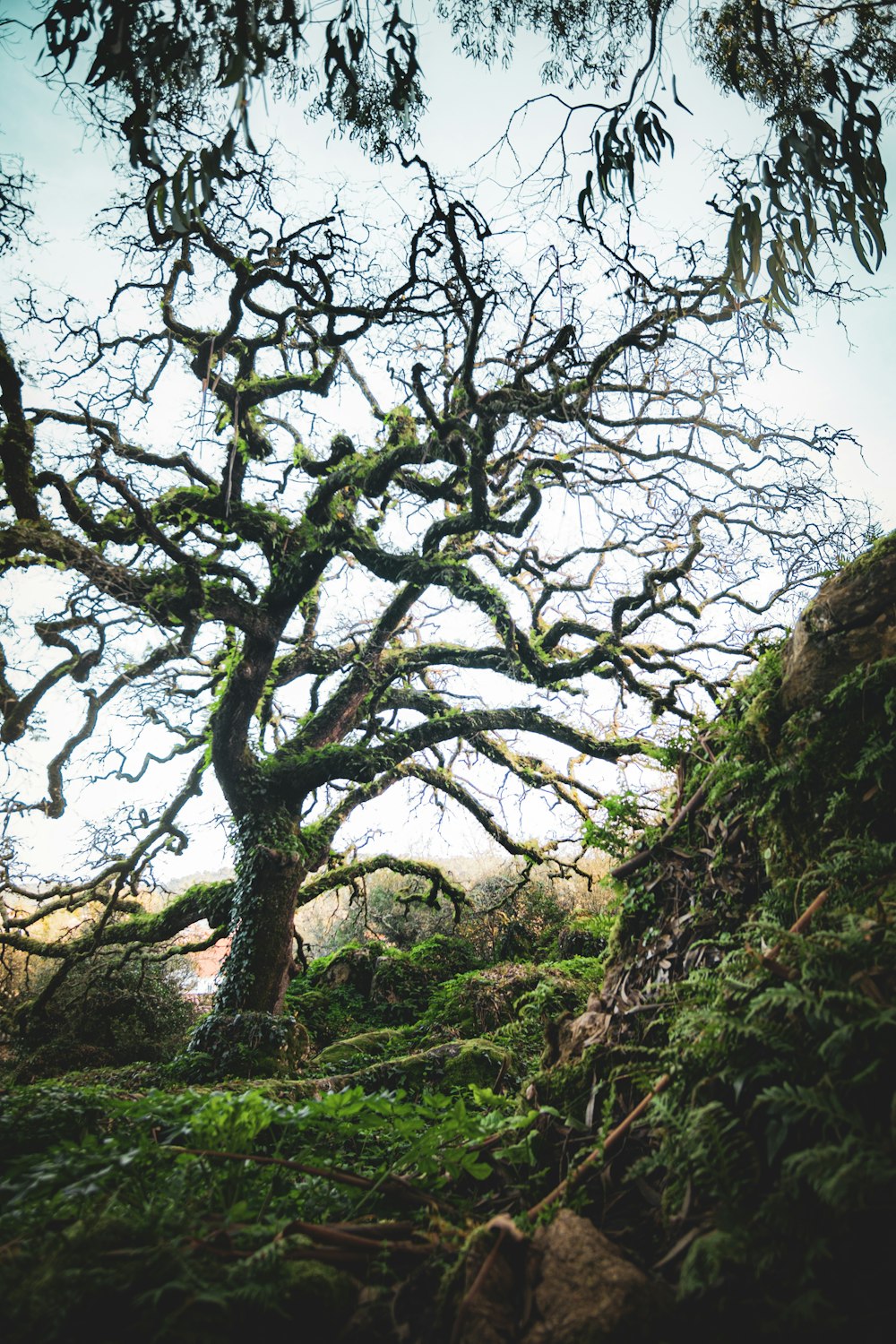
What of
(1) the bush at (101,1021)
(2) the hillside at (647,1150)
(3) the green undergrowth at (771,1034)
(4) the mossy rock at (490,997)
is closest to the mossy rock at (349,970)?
(1) the bush at (101,1021)

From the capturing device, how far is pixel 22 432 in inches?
232

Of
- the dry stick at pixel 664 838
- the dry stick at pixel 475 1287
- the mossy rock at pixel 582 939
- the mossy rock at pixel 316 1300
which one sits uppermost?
the dry stick at pixel 664 838

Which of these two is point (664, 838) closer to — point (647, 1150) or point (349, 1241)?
point (647, 1150)

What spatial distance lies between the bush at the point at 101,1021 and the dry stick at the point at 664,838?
26.7 ft

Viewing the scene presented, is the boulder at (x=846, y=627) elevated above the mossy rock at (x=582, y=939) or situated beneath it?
elevated above

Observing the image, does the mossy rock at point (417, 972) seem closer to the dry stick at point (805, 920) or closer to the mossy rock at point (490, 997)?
the mossy rock at point (490, 997)

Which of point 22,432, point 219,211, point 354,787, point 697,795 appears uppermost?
point 219,211

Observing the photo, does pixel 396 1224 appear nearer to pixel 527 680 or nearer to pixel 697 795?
pixel 697 795

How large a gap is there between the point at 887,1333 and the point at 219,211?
27.4 ft

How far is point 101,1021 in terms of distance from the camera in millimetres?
9195

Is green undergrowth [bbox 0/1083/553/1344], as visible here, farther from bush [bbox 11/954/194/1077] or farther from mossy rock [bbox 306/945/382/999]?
mossy rock [bbox 306/945/382/999]

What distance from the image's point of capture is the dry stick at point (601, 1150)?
4.71ft

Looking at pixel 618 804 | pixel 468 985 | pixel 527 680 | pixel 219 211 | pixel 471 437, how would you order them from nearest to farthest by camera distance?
pixel 618 804 → pixel 219 211 → pixel 471 437 → pixel 468 985 → pixel 527 680

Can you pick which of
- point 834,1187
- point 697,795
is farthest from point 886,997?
point 697,795
